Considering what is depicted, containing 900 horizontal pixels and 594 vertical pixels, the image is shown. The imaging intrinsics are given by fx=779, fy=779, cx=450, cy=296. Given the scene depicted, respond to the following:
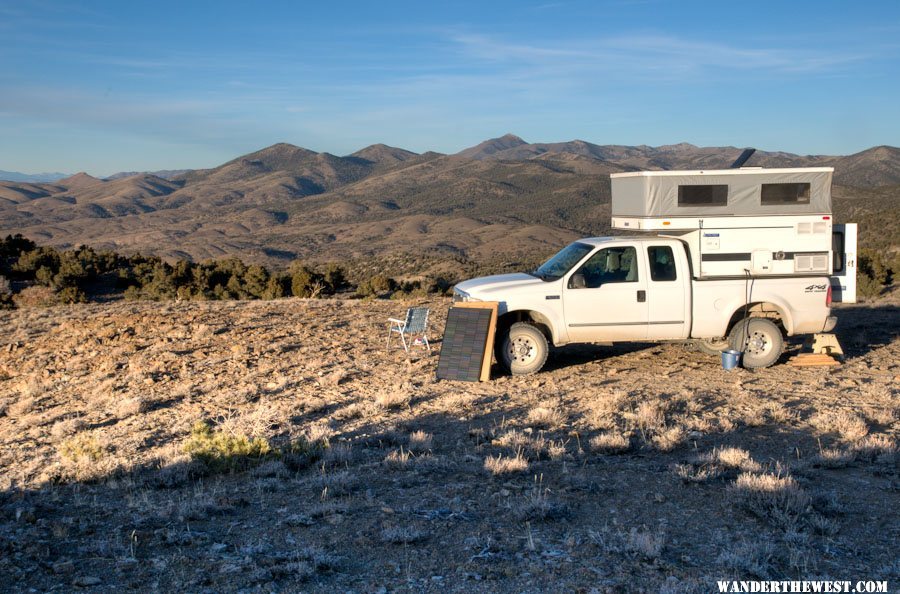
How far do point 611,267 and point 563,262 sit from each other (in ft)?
2.26

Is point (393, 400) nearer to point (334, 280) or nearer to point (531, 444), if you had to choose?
point (531, 444)

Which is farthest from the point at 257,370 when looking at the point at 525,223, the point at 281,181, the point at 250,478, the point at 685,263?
the point at 281,181

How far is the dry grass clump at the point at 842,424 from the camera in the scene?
7.95 m

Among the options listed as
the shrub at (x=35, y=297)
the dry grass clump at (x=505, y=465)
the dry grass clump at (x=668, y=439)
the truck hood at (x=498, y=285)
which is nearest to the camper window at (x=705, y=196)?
the truck hood at (x=498, y=285)

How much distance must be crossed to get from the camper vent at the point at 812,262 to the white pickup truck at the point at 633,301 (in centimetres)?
14

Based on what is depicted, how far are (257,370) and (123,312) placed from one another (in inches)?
315

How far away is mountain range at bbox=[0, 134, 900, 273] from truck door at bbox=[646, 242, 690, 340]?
89.1 feet

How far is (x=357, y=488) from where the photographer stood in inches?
260

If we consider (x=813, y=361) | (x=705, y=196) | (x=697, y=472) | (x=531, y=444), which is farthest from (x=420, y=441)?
(x=813, y=361)

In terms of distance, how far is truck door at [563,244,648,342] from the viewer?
10.8 m

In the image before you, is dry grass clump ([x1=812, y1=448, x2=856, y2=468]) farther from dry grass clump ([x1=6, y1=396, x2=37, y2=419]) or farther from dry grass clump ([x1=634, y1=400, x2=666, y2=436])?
dry grass clump ([x1=6, y1=396, x2=37, y2=419])

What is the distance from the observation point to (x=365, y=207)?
112 metres

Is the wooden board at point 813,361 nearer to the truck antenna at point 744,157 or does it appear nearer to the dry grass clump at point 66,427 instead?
the truck antenna at point 744,157

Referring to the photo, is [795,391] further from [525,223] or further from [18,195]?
[18,195]
